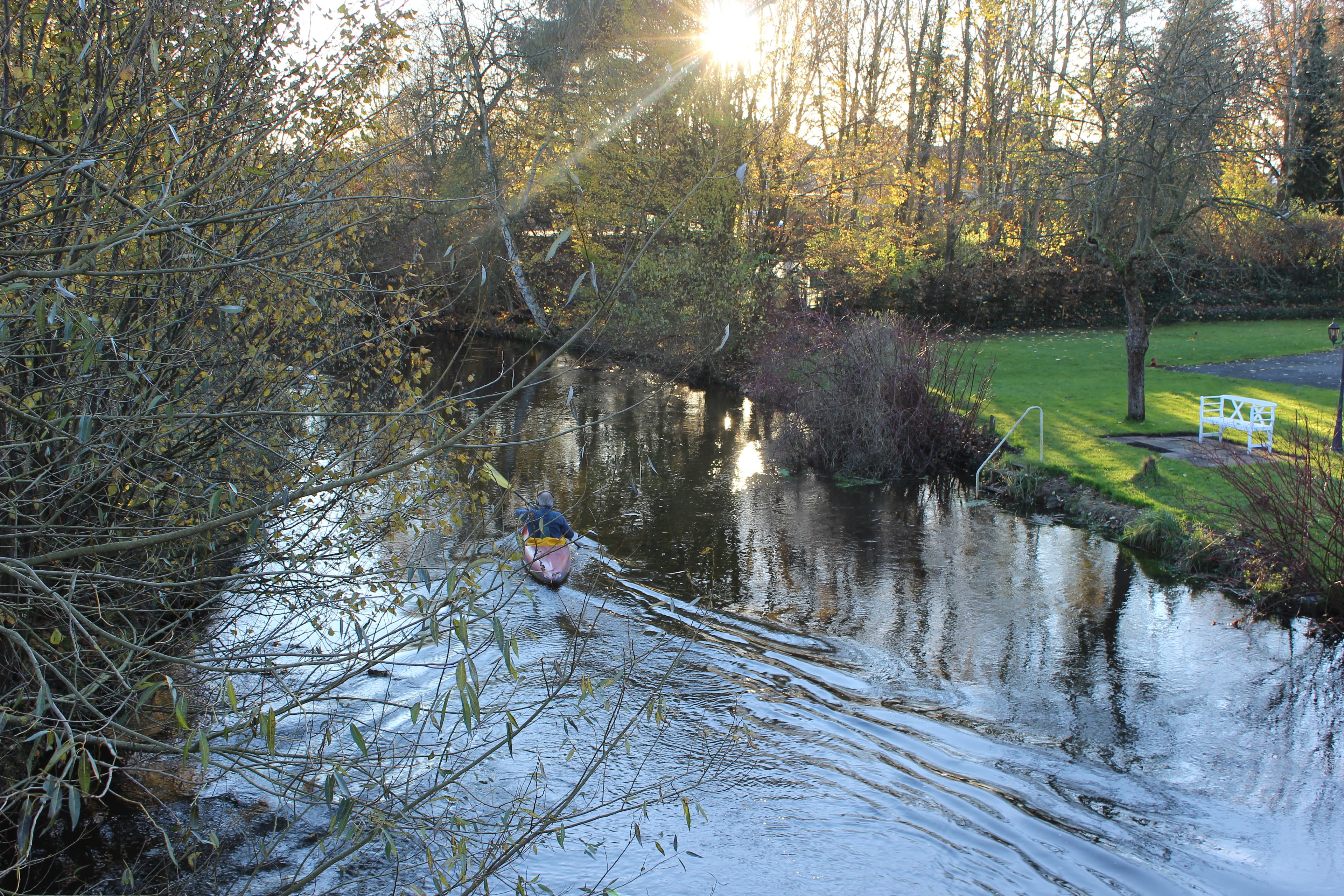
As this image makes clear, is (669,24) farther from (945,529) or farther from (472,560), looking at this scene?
(472,560)

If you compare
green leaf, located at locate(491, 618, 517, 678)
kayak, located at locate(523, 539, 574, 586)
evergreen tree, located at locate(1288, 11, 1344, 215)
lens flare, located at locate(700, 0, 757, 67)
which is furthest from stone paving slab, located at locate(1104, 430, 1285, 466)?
evergreen tree, located at locate(1288, 11, 1344, 215)

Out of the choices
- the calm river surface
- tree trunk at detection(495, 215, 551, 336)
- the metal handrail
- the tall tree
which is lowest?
the calm river surface

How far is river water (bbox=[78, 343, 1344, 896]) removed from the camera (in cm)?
667

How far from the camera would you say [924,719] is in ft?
28.6

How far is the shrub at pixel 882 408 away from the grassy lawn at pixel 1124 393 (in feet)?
3.86

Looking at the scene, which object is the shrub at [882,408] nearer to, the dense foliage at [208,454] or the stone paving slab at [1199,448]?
the stone paving slab at [1199,448]

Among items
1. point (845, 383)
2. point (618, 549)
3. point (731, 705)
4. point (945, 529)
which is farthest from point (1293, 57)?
point (731, 705)

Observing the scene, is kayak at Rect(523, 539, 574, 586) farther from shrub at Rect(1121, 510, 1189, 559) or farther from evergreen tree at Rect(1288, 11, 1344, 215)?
evergreen tree at Rect(1288, 11, 1344, 215)

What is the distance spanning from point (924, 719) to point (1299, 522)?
17.1 ft

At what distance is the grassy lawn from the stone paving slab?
0.76 ft

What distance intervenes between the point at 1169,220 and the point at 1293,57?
24.1m

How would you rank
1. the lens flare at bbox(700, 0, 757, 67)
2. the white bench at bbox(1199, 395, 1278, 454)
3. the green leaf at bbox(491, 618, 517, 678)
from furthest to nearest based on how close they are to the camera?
the lens flare at bbox(700, 0, 757, 67) → the white bench at bbox(1199, 395, 1278, 454) → the green leaf at bbox(491, 618, 517, 678)

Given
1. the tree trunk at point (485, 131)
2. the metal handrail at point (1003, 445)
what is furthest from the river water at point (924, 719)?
the tree trunk at point (485, 131)

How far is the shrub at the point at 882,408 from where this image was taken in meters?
17.2
